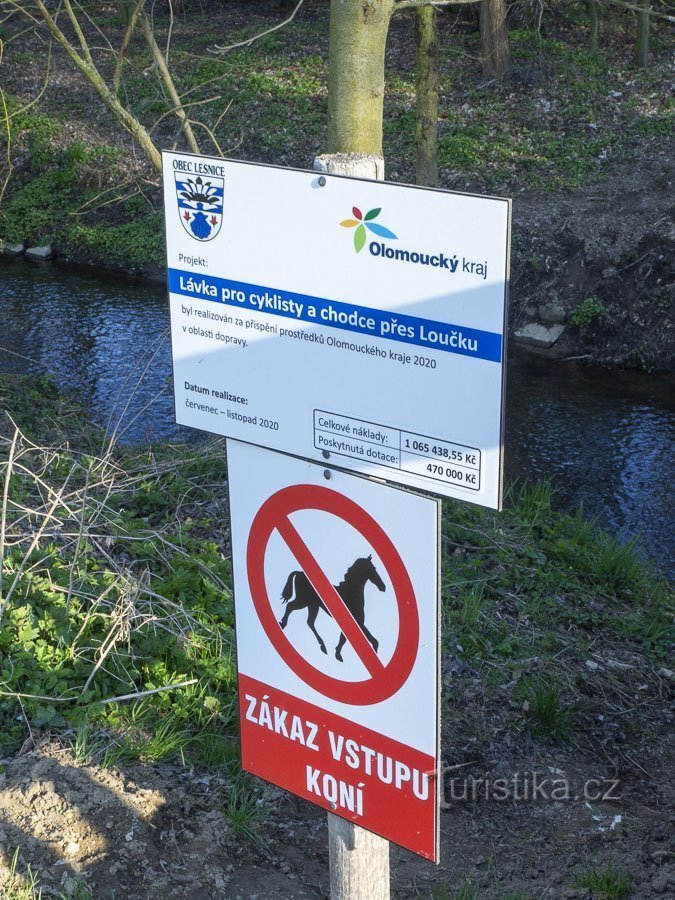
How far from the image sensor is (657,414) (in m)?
10.4

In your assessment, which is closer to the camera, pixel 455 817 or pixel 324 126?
pixel 455 817

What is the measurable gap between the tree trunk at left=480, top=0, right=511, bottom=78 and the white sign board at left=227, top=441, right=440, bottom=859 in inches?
665

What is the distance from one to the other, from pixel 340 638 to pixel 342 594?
105 millimetres

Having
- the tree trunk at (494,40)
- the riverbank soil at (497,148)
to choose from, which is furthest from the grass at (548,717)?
the tree trunk at (494,40)

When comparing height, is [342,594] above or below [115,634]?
above

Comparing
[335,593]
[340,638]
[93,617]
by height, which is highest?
[335,593]

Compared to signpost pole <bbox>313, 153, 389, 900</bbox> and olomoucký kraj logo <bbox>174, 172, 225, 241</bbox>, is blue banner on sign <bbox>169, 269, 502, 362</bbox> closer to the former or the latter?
olomoucký kraj logo <bbox>174, 172, 225, 241</bbox>

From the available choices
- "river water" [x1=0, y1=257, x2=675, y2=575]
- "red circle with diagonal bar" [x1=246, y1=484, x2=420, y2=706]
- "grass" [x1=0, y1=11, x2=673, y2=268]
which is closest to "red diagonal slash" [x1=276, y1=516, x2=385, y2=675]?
"red circle with diagonal bar" [x1=246, y1=484, x2=420, y2=706]

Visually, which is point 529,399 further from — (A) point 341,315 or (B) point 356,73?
→ (A) point 341,315

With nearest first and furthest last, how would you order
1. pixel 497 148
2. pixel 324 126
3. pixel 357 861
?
pixel 357 861 < pixel 497 148 < pixel 324 126

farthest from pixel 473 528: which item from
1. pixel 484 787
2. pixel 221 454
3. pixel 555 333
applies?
pixel 555 333

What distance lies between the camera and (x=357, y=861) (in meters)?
2.25

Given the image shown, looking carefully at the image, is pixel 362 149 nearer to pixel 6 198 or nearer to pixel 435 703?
pixel 435 703

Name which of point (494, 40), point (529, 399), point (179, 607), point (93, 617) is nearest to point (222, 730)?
point (179, 607)
